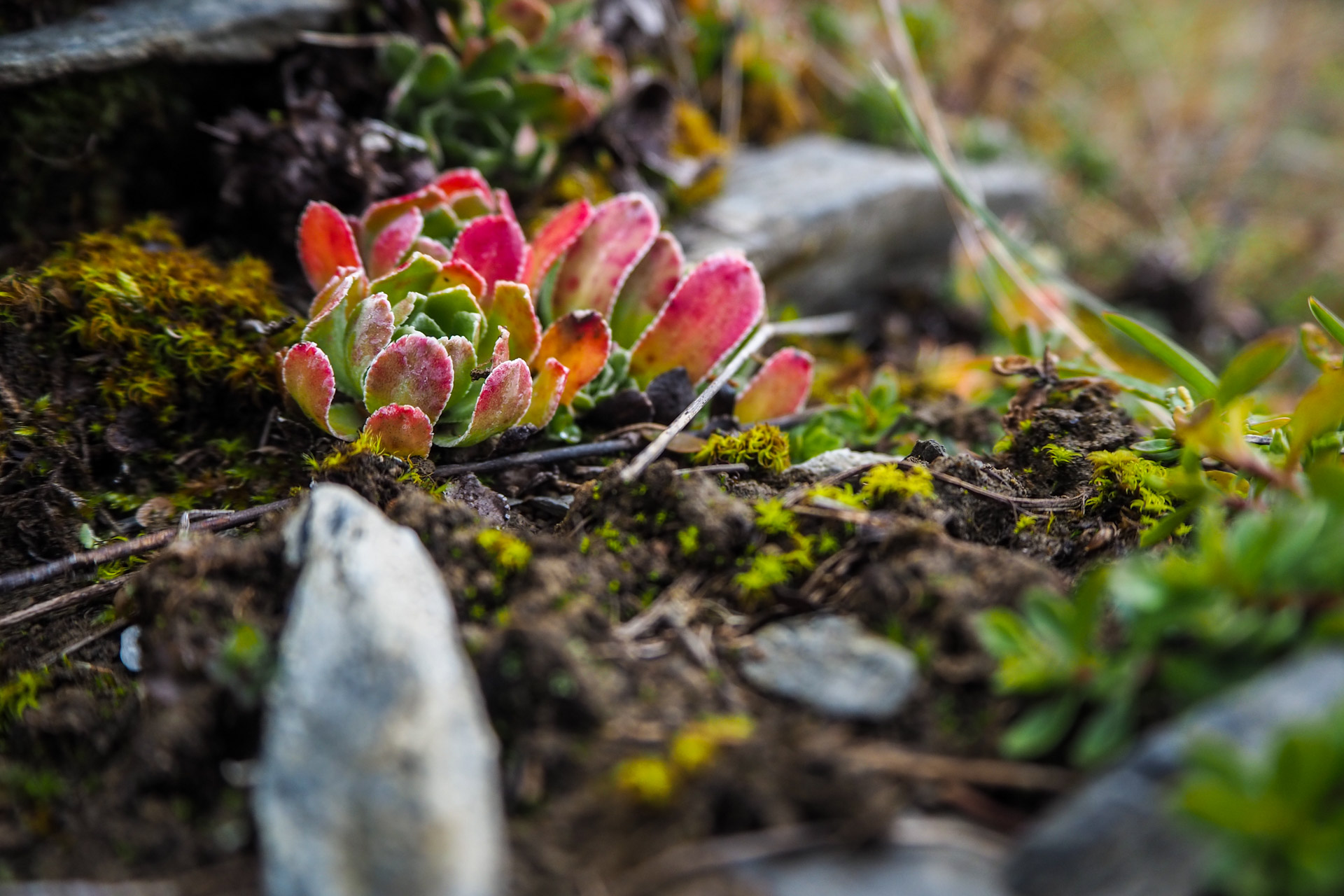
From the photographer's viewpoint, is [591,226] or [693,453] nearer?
[693,453]

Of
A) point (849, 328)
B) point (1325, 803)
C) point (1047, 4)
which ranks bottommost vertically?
point (849, 328)

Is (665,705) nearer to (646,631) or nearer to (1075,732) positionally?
(646,631)

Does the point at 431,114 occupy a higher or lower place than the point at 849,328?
higher

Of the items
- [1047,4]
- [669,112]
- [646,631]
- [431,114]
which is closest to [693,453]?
[646,631]

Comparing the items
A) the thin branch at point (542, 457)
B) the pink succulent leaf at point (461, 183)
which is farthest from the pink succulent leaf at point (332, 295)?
the pink succulent leaf at point (461, 183)

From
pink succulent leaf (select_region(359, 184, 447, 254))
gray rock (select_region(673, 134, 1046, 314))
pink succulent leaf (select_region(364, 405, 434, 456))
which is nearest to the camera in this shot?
pink succulent leaf (select_region(364, 405, 434, 456))

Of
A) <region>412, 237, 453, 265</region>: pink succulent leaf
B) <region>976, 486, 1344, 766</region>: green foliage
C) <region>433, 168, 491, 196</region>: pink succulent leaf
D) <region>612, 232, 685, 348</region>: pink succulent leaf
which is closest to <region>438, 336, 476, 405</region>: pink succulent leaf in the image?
<region>412, 237, 453, 265</region>: pink succulent leaf

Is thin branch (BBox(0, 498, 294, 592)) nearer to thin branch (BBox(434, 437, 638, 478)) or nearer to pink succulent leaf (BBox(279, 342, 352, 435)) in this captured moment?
pink succulent leaf (BBox(279, 342, 352, 435))
